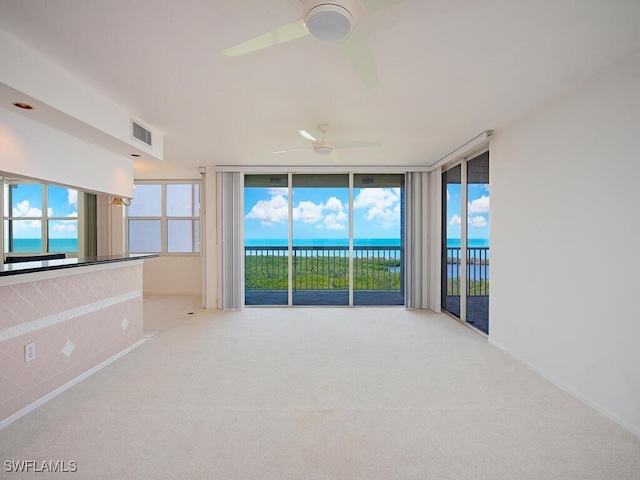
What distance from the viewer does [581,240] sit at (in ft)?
7.73

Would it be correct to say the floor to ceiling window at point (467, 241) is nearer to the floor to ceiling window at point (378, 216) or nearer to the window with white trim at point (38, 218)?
the floor to ceiling window at point (378, 216)

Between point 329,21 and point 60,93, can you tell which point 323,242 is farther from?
point 329,21

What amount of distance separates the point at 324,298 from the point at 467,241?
2703mm

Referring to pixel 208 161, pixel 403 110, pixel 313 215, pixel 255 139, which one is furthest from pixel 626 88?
pixel 208 161

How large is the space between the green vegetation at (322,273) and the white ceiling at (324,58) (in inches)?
124

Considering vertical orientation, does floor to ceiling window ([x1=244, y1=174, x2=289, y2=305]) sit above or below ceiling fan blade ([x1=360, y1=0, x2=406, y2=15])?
below

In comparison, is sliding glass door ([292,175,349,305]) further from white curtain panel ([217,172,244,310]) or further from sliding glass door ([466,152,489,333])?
sliding glass door ([466,152,489,333])

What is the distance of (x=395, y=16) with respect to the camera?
1.65m

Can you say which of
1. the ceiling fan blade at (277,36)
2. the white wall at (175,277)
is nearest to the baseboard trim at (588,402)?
the ceiling fan blade at (277,36)

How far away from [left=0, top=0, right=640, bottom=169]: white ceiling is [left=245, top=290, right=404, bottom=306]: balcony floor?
10.4 ft

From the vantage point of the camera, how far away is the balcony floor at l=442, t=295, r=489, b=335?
4.10 metres

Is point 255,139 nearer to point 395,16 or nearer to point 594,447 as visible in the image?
point 395,16

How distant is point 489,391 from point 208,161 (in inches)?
182

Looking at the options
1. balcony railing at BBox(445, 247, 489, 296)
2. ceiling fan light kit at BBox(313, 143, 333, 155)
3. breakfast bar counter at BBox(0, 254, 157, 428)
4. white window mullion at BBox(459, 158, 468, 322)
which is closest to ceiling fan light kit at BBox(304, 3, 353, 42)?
ceiling fan light kit at BBox(313, 143, 333, 155)
